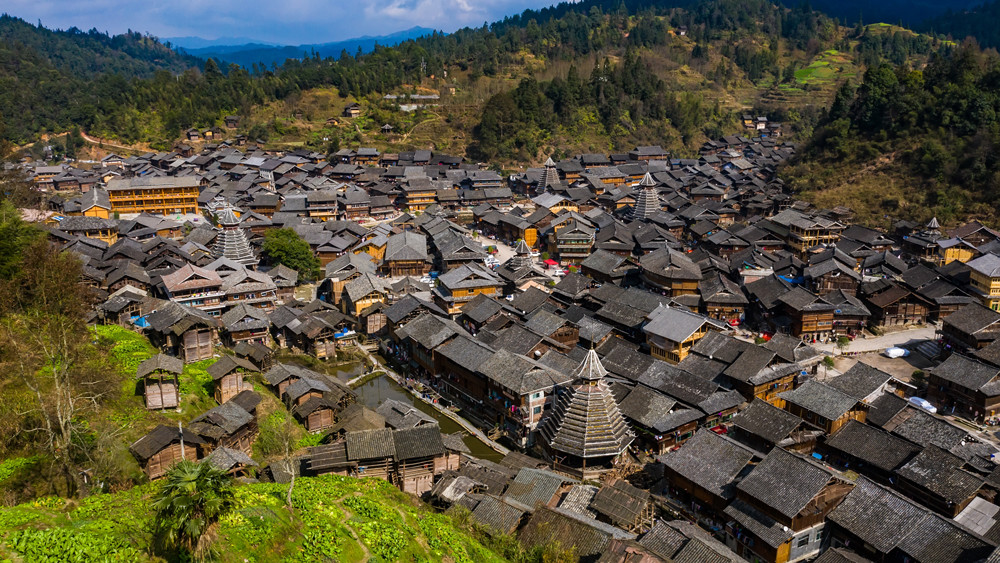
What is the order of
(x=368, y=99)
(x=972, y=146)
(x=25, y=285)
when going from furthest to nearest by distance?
(x=368, y=99) < (x=972, y=146) < (x=25, y=285)

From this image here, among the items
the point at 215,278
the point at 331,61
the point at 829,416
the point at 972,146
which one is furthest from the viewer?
the point at 331,61

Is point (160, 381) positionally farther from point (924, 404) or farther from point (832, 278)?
point (832, 278)

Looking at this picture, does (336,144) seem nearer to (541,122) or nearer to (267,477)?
(541,122)

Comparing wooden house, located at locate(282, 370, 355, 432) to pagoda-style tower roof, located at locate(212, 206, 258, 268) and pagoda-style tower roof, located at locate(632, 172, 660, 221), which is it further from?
pagoda-style tower roof, located at locate(632, 172, 660, 221)

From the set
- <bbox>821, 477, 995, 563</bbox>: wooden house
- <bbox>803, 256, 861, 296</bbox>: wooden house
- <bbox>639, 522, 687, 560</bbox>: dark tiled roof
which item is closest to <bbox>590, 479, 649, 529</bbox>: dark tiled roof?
<bbox>639, 522, 687, 560</bbox>: dark tiled roof

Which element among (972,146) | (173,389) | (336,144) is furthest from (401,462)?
(336,144)

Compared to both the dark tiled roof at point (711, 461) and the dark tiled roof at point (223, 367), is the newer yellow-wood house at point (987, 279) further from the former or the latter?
the dark tiled roof at point (223, 367)
